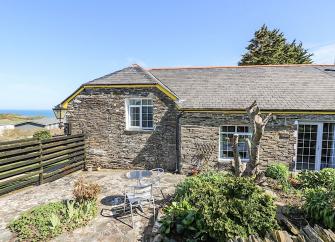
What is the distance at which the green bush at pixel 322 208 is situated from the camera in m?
5.29

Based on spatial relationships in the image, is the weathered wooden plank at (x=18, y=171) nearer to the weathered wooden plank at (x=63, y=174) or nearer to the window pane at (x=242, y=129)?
the weathered wooden plank at (x=63, y=174)

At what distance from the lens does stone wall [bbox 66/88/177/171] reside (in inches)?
505

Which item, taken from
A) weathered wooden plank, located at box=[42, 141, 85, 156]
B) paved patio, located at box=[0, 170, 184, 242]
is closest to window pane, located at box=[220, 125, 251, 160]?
paved patio, located at box=[0, 170, 184, 242]

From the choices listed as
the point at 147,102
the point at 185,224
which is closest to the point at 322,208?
the point at 185,224

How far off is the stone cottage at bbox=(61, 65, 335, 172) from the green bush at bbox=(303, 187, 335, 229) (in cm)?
583

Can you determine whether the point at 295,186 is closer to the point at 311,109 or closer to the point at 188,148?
the point at 311,109

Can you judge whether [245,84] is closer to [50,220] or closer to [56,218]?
[56,218]

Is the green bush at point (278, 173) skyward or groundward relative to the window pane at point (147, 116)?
groundward

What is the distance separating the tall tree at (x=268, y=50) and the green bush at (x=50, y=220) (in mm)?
28172

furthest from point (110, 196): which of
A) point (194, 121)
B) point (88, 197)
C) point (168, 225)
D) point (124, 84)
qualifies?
point (124, 84)

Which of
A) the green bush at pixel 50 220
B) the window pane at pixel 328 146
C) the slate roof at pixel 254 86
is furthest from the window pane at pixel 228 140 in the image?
the green bush at pixel 50 220

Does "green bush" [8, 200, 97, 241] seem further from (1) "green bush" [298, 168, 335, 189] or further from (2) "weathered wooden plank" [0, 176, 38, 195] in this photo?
(1) "green bush" [298, 168, 335, 189]

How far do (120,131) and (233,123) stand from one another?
611 cm

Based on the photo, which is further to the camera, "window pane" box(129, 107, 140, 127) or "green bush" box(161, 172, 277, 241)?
"window pane" box(129, 107, 140, 127)
